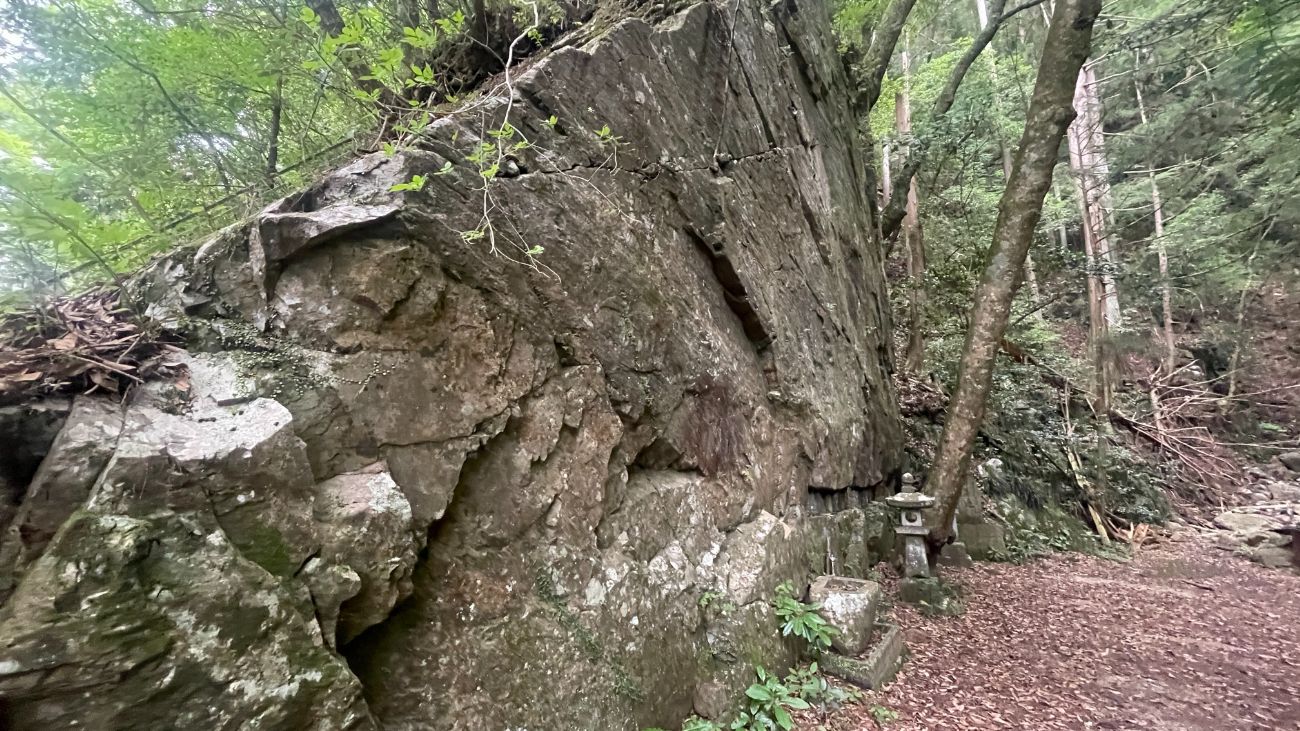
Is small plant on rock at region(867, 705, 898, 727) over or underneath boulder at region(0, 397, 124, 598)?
underneath

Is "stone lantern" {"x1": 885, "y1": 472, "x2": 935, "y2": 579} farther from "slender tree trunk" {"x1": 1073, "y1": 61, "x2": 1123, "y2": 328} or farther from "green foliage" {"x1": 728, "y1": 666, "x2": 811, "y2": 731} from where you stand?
"slender tree trunk" {"x1": 1073, "y1": 61, "x2": 1123, "y2": 328}

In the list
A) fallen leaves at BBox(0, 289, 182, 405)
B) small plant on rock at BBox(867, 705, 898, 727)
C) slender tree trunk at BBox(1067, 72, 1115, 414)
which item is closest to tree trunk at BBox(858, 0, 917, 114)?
slender tree trunk at BBox(1067, 72, 1115, 414)

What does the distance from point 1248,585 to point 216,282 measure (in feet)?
40.8

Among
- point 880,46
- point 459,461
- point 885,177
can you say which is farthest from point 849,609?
point 885,177

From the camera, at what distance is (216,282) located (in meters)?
2.88

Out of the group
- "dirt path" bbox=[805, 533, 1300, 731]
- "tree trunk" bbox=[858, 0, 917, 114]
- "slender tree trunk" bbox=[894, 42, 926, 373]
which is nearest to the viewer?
"dirt path" bbox=[805, 533, 1300, 731]

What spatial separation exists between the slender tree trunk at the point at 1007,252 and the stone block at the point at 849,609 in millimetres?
2140

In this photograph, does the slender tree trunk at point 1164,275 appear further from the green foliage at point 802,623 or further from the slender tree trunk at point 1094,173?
the green foliage at point 802,623

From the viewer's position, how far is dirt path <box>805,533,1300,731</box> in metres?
4.66

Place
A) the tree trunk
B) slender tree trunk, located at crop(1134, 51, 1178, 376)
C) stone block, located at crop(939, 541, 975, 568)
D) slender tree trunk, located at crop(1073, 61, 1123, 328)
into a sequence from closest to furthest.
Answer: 1. stone block, located at crop(939, 541, 975, 568)
2. the tree trunk
3. slender tree trunk, located at crop(1073, 61, 1123, 328)
4. slender tree trunk, located at crop(1134, 51, 1178, 376)

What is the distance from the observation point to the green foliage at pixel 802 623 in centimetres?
486

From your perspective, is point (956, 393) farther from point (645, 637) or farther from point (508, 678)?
point (508, 678)

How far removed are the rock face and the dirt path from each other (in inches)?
54.8

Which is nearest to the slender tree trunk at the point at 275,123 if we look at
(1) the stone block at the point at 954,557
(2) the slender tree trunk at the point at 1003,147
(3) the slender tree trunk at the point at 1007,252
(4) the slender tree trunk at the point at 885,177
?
(3) the slender tree trunk at the point at 1007,252
